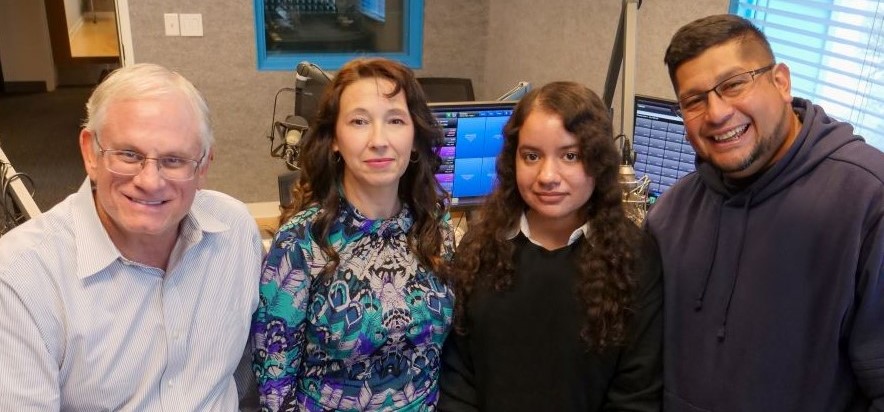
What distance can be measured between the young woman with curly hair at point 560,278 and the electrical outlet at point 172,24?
2.70 m

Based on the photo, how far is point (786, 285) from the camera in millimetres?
1172

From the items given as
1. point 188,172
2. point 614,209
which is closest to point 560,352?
point 614,209

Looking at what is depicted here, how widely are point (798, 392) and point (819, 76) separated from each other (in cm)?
116

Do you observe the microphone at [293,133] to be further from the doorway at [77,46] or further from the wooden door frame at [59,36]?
the wooden door frame at [59,36]

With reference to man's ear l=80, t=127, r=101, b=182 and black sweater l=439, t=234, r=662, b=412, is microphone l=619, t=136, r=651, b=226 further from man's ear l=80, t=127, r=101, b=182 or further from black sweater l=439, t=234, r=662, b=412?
man's ear l=80, t=127, r=101, b=182

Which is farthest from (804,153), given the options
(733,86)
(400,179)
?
(400,179)

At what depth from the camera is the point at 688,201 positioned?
137 centimetres

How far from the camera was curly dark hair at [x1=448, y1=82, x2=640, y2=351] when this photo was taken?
4.20ft

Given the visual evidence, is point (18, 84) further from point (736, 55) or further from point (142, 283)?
point (736, 55)

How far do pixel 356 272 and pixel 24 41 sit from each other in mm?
6850

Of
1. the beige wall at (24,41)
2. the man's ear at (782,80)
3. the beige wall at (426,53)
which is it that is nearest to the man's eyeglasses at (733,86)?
the man's ear at (782,80)

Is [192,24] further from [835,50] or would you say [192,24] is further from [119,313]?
[835,50]

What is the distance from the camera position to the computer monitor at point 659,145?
187 cm

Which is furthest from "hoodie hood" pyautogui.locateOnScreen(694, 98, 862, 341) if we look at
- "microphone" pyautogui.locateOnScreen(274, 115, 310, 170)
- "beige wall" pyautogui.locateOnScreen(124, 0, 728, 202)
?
"beige wall" pyautogui.locateOnScreen(124, 0, 728, 202)
